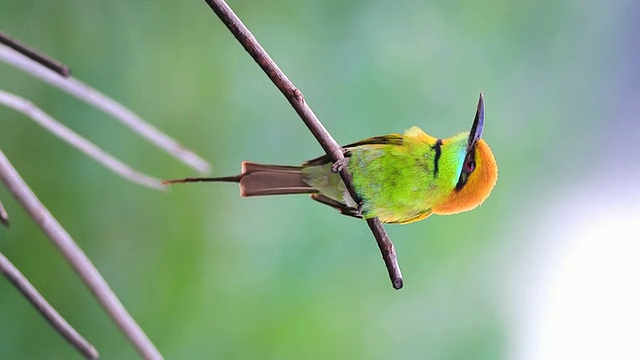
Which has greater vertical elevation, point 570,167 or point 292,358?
point 570,167

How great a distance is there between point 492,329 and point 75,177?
64 centimetres

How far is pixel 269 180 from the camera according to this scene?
2.04ft

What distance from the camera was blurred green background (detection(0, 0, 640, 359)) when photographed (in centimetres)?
98

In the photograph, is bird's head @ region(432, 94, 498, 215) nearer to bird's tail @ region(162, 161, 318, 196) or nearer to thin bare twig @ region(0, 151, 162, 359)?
bird's tail @ region(162, 161, 318, 196)

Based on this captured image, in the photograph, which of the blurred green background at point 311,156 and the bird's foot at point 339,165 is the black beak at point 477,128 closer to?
the bird's foot at point 339,165

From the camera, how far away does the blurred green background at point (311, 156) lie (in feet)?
3.21

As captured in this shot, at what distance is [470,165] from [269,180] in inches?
7.1

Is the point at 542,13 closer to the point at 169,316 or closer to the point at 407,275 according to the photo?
the point at 407,275

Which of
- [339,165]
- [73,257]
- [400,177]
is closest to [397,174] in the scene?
[400,177]

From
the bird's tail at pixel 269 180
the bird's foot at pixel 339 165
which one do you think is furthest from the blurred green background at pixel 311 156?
the bird's foot at pixel 339 165

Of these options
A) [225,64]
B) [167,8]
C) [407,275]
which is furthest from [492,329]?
[167,8]

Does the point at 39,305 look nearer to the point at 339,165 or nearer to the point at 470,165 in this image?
the point at 339,165

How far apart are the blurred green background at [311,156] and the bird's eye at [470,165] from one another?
40cm

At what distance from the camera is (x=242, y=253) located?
3.31 ft
